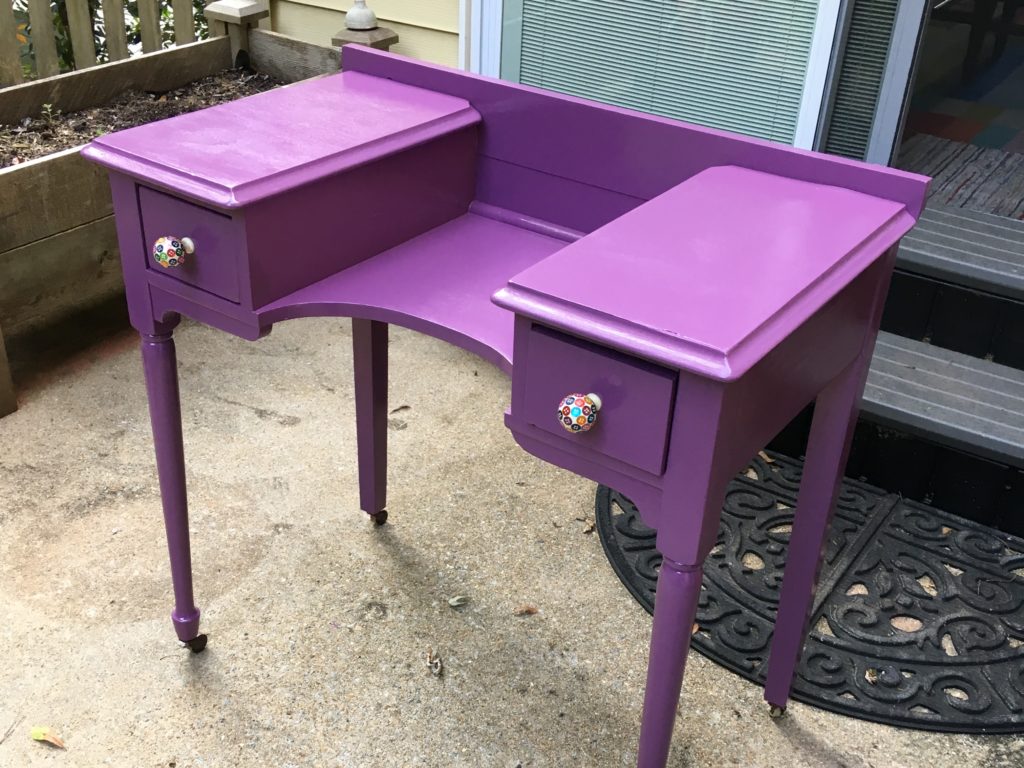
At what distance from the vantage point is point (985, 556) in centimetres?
238

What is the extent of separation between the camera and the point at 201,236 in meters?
1.59

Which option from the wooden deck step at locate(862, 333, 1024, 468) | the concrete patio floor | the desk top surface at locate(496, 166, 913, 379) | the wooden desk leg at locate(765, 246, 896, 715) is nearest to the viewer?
the desk top surface at locate(496, 166, 913, 379)

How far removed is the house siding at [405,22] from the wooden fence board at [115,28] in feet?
1.74

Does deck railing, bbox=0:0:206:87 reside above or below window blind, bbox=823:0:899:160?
below

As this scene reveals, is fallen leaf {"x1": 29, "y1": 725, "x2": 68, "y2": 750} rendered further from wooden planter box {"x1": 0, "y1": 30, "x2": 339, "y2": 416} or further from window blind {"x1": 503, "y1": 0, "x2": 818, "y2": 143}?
window blind {"x1": 503, "y1": 0, "x2": 818, "y2": 143}

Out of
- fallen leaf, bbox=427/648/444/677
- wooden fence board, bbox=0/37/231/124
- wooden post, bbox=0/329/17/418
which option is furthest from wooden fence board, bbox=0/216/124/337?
fallen leaf, bbox=427/648/444/677

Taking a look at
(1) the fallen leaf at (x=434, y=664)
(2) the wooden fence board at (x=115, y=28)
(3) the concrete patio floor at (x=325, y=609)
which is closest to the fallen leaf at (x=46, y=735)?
(3) the concrete patio floor at (x=325, y=609)

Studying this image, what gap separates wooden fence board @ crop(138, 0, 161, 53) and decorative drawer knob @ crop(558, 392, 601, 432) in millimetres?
3144

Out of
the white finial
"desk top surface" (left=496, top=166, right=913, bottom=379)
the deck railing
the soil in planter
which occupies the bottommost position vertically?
the soil in planter

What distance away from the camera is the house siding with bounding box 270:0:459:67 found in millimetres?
3324

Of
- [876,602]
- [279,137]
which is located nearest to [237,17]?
[279,137]

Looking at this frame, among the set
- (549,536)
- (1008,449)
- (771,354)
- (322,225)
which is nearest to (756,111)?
(1008,449)

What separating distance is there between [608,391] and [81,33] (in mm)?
3157

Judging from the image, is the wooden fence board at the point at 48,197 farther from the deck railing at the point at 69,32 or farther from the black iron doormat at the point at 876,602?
the black iron doormat at the point at 876,602
